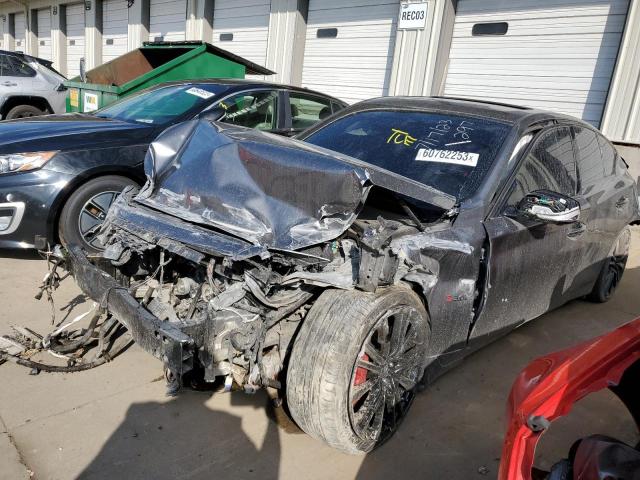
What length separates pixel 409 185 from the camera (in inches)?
94.0

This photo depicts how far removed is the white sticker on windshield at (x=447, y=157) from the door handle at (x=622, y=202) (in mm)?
1776

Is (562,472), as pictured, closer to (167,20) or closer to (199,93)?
(199,93)

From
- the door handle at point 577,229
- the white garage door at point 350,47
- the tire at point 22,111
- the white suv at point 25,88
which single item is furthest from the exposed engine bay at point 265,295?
the white garage door at point 350,47

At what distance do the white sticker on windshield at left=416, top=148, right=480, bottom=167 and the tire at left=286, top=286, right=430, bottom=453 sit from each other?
0.92 meters

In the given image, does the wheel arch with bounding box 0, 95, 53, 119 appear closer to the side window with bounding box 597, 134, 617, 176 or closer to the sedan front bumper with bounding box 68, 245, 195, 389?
the sedan front bumper with bounding box 68, 245, 195, 389

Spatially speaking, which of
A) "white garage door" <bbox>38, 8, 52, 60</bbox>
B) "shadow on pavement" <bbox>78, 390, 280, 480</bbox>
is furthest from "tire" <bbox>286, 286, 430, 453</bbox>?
"white garage door" <bbox>38, 8, 52, 60</bbox>

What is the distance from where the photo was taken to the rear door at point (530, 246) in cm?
279

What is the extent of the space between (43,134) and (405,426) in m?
3.52

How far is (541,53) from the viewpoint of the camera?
811 cm

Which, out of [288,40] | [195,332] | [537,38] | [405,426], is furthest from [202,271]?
[288,40]

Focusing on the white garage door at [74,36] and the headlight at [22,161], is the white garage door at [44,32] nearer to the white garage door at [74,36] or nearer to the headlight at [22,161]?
the white garage door at [74,36]

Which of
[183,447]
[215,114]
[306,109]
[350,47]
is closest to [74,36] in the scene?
[350,47]

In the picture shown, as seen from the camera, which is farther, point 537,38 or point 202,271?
point 537,38

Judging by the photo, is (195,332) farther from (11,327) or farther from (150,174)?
(11,327)
